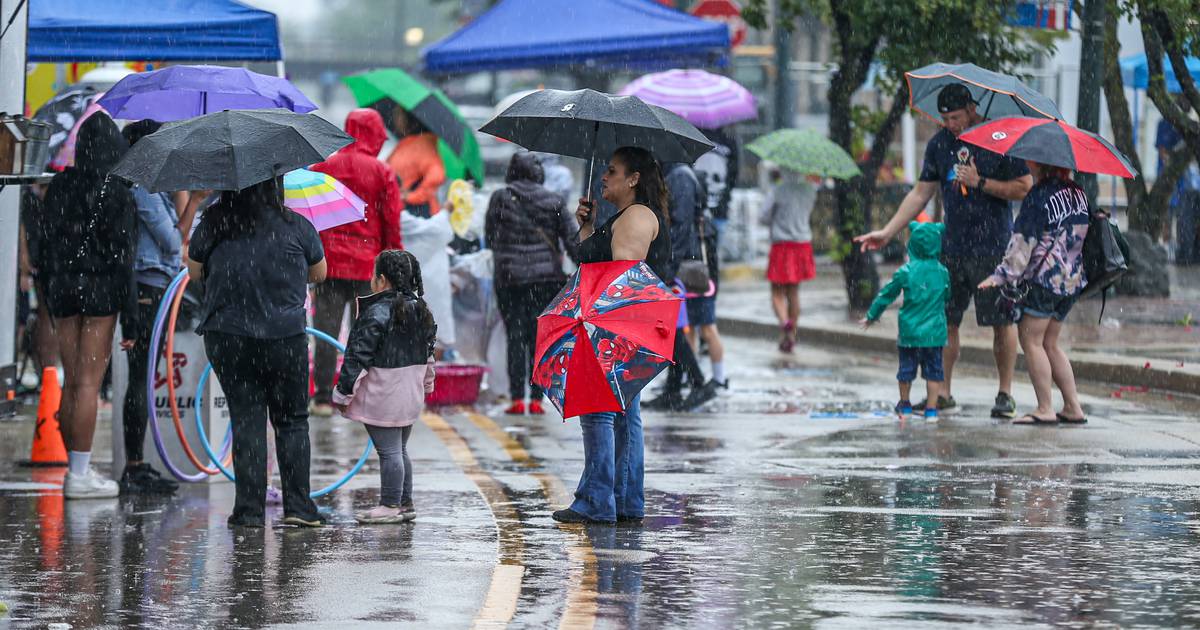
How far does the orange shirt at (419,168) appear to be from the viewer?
51.4 feet

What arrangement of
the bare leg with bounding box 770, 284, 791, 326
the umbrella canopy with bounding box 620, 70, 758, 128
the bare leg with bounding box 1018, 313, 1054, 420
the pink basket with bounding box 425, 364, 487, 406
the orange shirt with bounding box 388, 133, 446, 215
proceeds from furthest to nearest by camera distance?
the umbrella canopy with bounding box 620, 70, 758, 128 → the bare leg with bounding box 770, 284, 791, 326 → the orange shirt with bounding box 388, 133, 446, 215 → the pink basket with bounding box 425, 364, 487, 406 → the bare leg with bounding box 1018, 313, 1054, 420

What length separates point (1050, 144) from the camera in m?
11.8

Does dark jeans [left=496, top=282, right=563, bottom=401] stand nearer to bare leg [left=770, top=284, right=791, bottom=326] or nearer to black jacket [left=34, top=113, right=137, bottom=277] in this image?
black jacket [left=34, top=113, right=137, bottom=277]

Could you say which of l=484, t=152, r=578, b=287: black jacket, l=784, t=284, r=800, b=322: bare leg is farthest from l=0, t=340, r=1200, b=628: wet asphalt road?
l=784, t=284, r=800, b=322: bare leg

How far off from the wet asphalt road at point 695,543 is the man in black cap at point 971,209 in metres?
0.87

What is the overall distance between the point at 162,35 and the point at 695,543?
23.3 ft

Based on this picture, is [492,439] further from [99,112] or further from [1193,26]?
[1193,26]

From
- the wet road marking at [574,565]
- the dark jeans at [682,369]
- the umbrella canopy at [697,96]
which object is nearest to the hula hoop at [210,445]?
the wet road marking at [574,565]

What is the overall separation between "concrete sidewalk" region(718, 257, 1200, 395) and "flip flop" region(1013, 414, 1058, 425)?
247cm

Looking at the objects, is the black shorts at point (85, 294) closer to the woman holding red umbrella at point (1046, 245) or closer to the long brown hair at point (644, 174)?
the long brown hair at point (644, 174)

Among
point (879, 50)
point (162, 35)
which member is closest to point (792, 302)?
point (879, 50)

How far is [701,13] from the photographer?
112 ft

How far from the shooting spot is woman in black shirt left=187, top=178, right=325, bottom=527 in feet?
27.7

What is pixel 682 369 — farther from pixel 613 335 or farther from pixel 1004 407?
pixel 613 335
